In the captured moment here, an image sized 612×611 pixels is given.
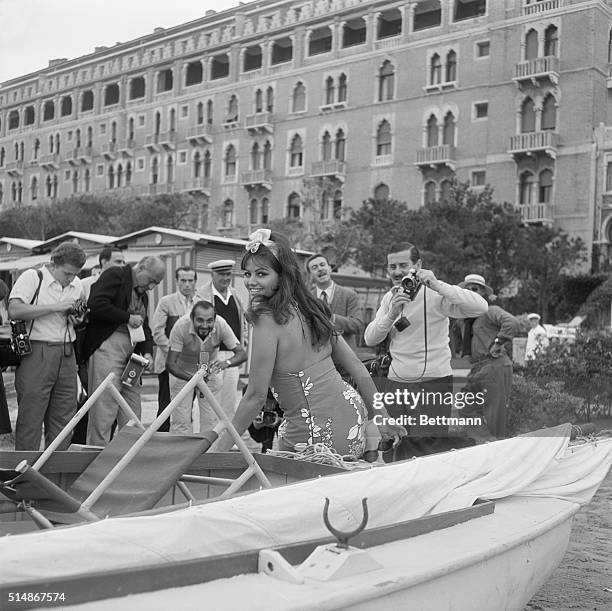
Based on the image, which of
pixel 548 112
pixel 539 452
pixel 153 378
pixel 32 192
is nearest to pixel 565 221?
pixel 548 112

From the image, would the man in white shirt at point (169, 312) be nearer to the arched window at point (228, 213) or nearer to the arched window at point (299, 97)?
the arched window at point (299, 97)

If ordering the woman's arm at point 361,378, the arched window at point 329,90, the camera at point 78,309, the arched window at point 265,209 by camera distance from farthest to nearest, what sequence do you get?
the arched window at point 265,209
the arched window at point 329,90
the camera at point 78,309
the woman's arm at point 361,378

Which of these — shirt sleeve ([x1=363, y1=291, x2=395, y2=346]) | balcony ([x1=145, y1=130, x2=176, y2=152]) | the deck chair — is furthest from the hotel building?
the deck chair

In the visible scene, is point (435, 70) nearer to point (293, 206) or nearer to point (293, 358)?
point (293, 206)

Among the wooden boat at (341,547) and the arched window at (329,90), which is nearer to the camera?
the wooden boat at (341,547)

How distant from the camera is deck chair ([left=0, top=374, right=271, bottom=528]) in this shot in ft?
10.8

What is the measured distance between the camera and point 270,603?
8.23 feet

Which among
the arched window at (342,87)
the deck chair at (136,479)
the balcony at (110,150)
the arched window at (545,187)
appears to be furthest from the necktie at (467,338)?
the balcony at (110,150)

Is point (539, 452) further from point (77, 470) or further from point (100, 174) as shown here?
point (100, 174)

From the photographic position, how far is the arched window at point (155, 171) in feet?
201

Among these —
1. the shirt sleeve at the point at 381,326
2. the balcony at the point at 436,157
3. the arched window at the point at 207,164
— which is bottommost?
the shirt sleeve at the point at 381,326

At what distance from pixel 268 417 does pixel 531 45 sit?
136 feet

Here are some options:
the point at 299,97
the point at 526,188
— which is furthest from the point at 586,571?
the point at 299,97

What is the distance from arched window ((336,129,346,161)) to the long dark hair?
47916 millimetres
